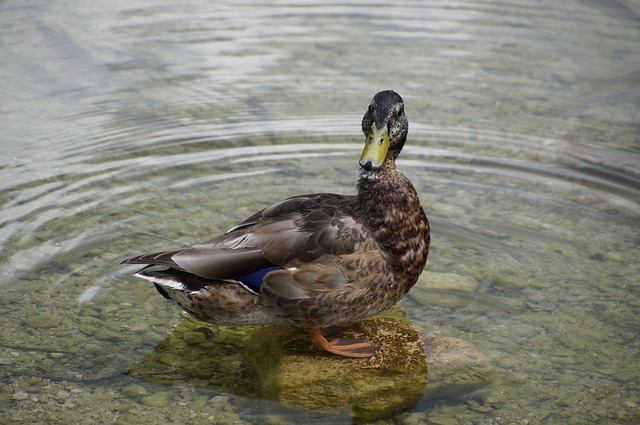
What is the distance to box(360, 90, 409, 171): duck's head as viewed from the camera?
510 centimetres

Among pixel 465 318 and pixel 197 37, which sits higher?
pixel 197 37

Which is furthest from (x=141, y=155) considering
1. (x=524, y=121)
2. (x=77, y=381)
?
(x=524, y=121)

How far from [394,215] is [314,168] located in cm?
232

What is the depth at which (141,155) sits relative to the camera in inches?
295

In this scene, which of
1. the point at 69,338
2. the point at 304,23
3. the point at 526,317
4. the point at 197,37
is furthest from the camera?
the point at 304,23

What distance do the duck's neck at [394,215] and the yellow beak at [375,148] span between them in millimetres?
158

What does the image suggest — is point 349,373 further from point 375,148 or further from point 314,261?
point 375,148

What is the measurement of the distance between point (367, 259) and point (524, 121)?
12.4ft

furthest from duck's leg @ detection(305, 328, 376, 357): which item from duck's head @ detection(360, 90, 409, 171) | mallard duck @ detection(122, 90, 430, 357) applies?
duck's head @ detection(360, 90, 409, 171)

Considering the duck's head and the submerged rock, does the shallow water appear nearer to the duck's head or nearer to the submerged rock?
the submerged rock

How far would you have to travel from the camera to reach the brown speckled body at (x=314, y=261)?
16.2 ft

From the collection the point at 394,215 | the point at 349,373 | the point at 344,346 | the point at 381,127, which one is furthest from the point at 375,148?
the point at 349,373

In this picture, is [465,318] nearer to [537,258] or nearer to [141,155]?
[537,258]

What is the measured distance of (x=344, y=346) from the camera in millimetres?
5199
